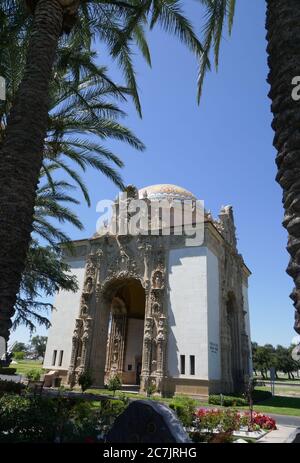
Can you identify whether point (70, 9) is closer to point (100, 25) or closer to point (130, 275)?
point (100, 25)

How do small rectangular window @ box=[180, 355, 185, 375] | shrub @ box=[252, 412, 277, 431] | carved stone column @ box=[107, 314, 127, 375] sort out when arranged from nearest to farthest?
shrub @ box=[252, 412, 277, 431] < small rectangular window @ box=[180, 355, 185, 375] < carved stone column @ box=[107, 314, 127, 375]

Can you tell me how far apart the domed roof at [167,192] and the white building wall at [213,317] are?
10154 mm

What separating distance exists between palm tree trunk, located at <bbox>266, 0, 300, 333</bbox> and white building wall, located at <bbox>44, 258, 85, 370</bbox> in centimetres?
2627

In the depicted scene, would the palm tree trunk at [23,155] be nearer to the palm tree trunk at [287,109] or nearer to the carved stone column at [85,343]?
the palm tree trunk at [287,109]

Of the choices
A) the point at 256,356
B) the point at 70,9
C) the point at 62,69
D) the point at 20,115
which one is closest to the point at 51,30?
the point at 70,9

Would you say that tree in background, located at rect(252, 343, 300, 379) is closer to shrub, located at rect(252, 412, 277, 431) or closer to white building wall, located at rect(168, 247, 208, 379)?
white building wall, located at rect(168, 247, 208, 379)

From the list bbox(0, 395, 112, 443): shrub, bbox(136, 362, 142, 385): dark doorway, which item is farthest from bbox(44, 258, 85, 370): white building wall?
bbox(0, 395, 112, 443): shrub

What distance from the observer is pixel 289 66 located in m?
5.10

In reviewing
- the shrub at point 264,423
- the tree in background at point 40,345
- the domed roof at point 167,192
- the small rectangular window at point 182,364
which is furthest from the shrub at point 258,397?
the tree in background at point 40,345

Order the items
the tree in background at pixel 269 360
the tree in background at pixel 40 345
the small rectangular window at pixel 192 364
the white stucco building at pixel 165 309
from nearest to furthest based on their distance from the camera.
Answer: the small rectangular window at pixel 192 364 < the white stucco building at pixel 165 309 < the tree in background at pixel 269 360 < the tree in background at pixel 40 345

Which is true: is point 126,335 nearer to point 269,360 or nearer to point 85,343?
point 85,343

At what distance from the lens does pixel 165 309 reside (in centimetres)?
2469

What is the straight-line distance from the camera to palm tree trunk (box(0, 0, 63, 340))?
243 inches

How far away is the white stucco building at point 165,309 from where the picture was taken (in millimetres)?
23047
